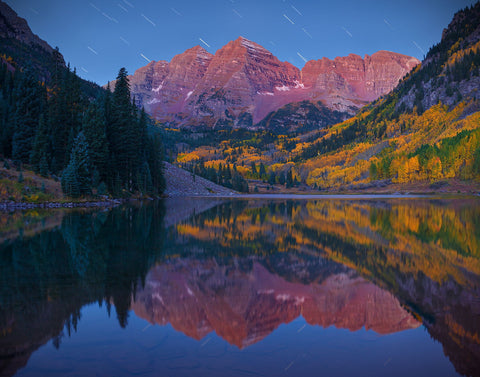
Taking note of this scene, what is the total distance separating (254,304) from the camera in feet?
36.8

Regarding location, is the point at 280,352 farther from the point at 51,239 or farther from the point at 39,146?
the point at 39,146

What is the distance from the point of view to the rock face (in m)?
9.52

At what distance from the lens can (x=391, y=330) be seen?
9305 mm

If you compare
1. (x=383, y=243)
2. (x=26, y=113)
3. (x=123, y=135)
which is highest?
(x=26, y=113)

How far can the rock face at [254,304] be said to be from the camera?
9523 mm

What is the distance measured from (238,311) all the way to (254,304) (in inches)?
32.4

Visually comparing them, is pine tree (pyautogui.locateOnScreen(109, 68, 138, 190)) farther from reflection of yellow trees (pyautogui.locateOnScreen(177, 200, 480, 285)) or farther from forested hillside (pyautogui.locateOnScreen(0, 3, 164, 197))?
reflection of yellow trees (pyautogui.locateOnScreen(177, 200, 480, 285))

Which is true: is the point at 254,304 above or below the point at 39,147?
below

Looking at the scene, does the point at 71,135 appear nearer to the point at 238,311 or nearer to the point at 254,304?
the point at 254,304

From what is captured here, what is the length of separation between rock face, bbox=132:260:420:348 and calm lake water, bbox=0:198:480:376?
4 centimetres

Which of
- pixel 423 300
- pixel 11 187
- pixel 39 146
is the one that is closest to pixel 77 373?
pixel 423 300

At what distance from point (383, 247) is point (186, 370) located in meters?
17.2

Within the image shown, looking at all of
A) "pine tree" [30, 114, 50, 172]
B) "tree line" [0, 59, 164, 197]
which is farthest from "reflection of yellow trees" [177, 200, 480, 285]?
"pine tree" [30, 114, 50, 172]

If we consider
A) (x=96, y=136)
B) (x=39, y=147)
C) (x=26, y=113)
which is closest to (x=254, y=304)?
(x=96, y=136)
